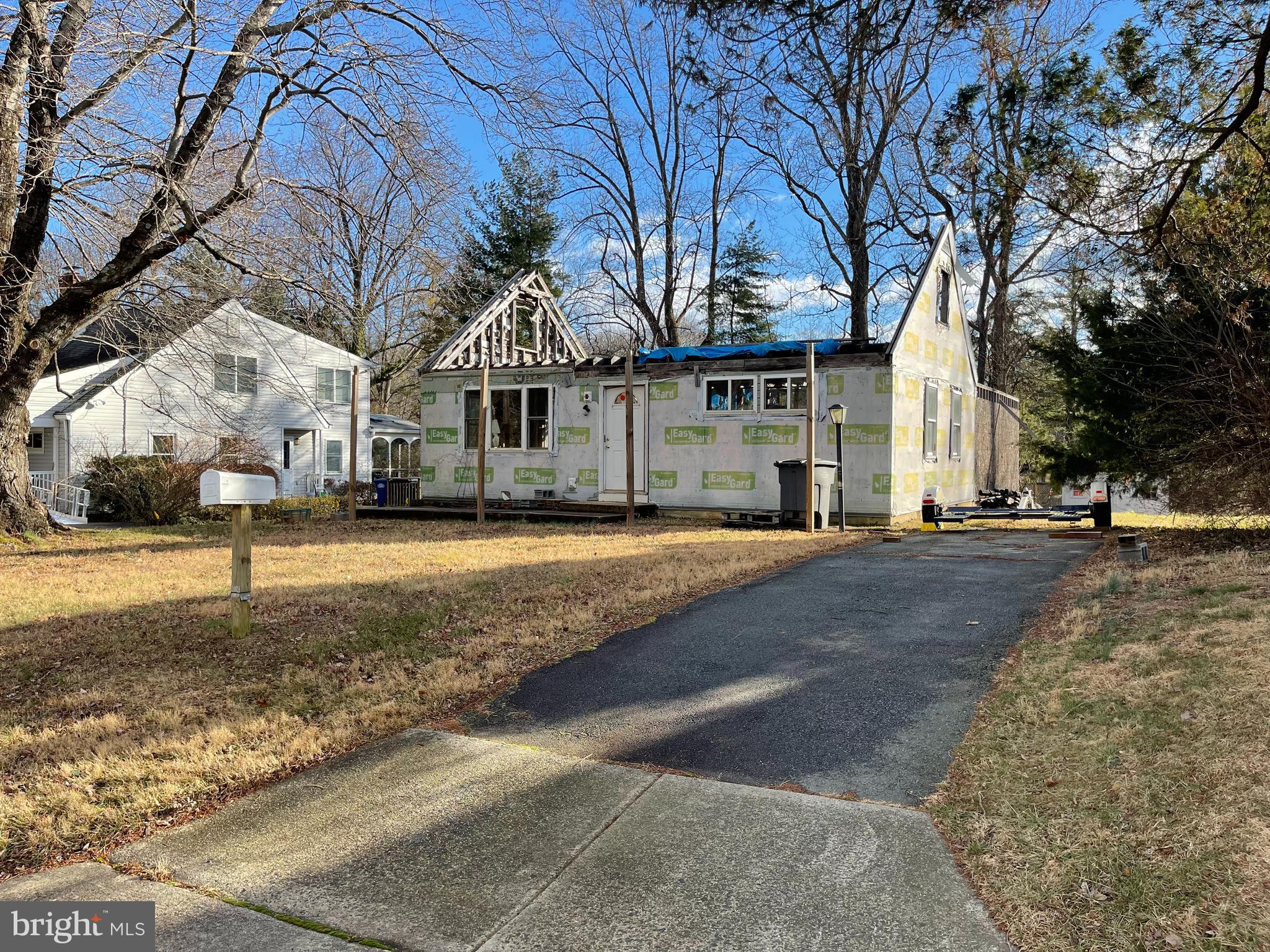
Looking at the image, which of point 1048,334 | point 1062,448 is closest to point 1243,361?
point 1048,334

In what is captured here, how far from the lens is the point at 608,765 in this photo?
12.8 ft

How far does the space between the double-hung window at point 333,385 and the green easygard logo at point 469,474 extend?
470 inches

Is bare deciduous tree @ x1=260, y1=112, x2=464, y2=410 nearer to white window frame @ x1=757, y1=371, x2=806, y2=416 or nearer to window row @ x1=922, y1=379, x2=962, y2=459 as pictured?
white window frame @ x1=757, y1=371, x2=806, y2=416

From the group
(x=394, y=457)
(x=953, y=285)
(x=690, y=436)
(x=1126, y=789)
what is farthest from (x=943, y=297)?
(x=394, y=457)

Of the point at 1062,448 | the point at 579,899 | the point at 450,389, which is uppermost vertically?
the point at 450,389

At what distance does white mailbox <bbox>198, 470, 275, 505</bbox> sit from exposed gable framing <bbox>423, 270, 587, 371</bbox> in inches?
486

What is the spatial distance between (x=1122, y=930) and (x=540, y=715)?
2960mm

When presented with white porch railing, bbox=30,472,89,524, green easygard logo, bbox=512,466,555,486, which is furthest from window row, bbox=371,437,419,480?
green easygard logo, bbox=512,466,555,486

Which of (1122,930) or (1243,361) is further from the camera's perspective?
(1243,361)

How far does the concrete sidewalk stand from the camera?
102 inches

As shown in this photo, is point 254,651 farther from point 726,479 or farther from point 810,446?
point 726,479

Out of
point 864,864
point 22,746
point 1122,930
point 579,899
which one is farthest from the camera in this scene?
point 22,746

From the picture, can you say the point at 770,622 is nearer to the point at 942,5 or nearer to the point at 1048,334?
the point at 942,5

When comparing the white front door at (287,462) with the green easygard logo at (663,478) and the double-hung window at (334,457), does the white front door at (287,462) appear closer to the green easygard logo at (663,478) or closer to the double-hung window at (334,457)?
the double-hung window at (334,457)
